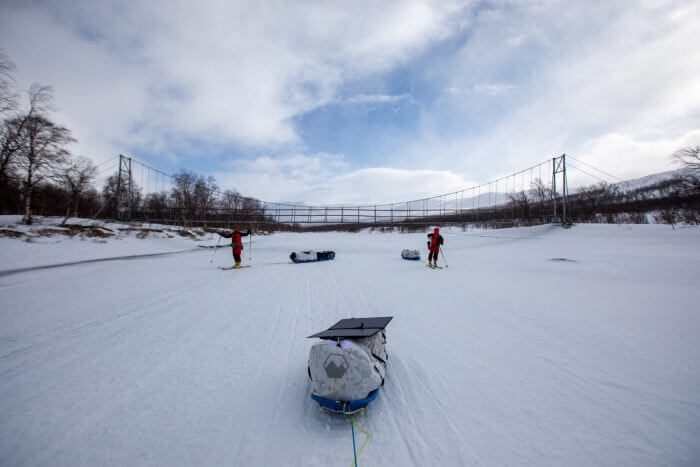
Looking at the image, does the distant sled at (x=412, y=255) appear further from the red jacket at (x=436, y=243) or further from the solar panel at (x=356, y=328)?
Answer: the solar panel at (x=356, y=328)

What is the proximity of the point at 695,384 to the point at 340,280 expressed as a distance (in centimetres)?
655

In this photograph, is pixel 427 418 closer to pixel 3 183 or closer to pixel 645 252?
pixel 645 252

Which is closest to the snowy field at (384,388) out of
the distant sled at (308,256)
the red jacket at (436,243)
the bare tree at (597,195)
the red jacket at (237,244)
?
the red jacket at (436,243)

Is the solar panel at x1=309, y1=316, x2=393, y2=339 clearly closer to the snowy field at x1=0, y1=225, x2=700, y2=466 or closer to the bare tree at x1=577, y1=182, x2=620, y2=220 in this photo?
the snowy field at x1=0, y1=225, x2=700, y2=466

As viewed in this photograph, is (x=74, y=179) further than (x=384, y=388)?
Yes

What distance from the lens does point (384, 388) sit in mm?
2531

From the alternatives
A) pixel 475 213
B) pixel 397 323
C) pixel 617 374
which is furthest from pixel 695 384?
pixel 475 213

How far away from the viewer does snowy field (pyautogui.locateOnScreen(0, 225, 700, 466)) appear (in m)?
1.85

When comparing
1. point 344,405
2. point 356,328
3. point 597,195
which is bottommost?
point 344,405

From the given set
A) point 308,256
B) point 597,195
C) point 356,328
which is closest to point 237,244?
point 308,256

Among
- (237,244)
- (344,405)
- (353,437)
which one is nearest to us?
(353,437)

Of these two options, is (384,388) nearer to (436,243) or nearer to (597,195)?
(436,243)

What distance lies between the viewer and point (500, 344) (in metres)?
3.41

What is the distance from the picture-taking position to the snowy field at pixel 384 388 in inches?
72.7
